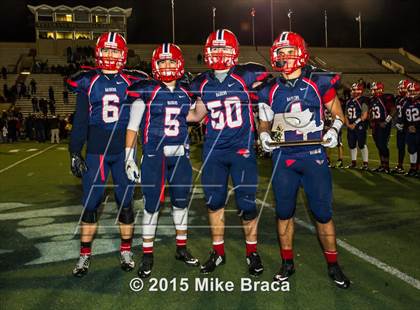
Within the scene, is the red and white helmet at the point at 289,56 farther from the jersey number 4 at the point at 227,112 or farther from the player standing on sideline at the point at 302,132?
the jersey number 4 at the point at 227,112

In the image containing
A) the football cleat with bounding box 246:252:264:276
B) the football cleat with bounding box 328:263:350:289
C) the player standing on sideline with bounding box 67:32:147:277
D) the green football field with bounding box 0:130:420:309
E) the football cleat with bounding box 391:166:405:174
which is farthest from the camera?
the football cleat with bounding box 391:166:405:174

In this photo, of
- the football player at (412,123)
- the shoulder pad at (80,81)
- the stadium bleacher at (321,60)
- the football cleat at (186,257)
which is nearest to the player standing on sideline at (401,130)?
the football player at (412,123)

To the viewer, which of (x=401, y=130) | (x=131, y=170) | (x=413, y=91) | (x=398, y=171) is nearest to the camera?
(x=131, y=170)

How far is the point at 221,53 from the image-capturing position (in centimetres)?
451

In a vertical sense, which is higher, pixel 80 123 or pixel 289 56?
pixel 289 56

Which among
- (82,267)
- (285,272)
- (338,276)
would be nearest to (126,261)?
(82,267)

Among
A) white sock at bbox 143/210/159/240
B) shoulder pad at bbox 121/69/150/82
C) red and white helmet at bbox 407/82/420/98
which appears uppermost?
shoulder pad at bbox 121/69/150/82

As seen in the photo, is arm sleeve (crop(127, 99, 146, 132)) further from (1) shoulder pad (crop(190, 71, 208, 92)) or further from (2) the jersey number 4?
(2) the jersey number 4

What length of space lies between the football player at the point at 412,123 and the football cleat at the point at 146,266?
7.55 meters

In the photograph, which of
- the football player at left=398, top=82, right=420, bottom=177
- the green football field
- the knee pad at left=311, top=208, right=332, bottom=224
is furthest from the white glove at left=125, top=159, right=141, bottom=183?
the football player at left=398, top=82, right=420, bottom=177

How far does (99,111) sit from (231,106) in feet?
4.23

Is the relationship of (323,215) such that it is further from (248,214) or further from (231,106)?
(231,106)

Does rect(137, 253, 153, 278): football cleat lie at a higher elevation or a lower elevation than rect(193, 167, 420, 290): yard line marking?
higher

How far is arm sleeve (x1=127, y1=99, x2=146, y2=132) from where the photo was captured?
4.51m
